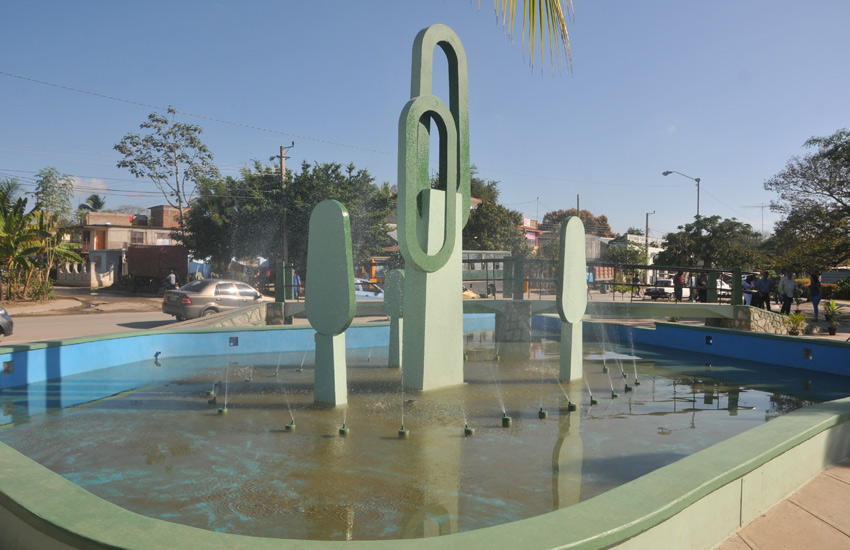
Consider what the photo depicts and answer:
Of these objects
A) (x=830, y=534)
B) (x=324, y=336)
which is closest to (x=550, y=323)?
(x=324, y=336)

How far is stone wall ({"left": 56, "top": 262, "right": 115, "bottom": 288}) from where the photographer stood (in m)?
43.1

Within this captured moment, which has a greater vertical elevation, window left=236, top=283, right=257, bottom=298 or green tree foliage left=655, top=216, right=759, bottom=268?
green tree foliage left=655, top=216, right=759, bottom=268

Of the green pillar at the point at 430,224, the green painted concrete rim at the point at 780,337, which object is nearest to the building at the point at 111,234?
the green pillar at the point at 430,224

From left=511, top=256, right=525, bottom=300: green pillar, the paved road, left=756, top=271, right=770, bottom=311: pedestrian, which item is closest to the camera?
the paved road

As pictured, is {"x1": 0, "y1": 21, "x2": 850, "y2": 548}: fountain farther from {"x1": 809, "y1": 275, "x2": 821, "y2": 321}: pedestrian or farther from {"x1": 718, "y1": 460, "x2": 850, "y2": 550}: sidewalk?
{"x1": 809, "y1": 275, "x2": 821, "y2": 321}: pedestrian

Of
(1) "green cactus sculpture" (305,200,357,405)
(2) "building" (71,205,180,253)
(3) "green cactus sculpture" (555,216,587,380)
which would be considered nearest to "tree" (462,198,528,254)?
(2) "building" (71,205,180,253)

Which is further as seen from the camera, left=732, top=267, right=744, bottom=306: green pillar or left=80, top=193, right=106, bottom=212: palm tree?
left=80, top=193, right=106, bottom=212: palm tree

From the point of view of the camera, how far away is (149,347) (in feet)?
38.9

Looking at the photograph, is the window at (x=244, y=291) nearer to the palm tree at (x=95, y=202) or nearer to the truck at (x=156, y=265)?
the truck at (x=156, y=265)

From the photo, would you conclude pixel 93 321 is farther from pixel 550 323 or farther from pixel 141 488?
pixel 141 488

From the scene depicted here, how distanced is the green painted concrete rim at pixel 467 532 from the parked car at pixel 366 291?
61.3 feet

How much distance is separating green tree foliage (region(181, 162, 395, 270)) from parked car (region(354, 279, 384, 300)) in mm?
10803

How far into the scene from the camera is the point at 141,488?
4887mm

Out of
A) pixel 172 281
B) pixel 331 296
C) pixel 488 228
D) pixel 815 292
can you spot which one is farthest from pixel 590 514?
pixel 488 228
